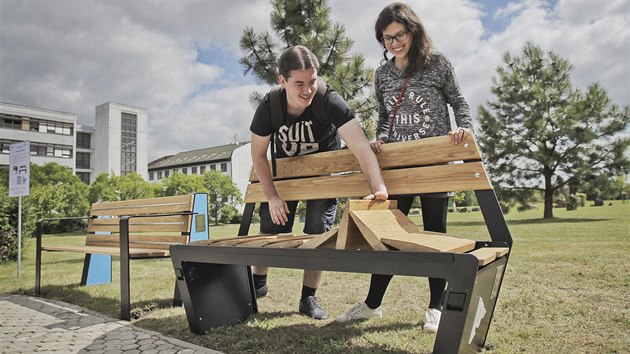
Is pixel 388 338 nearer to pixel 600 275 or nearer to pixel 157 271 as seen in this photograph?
pixel 600 275

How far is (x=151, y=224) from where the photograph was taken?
414 centimetres

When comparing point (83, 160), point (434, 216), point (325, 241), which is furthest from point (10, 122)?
point (325, 241)

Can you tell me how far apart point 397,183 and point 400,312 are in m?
1.08

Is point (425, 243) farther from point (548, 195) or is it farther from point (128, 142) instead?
point (128, 142)

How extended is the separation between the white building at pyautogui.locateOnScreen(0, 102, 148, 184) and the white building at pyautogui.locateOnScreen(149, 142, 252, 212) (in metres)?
4.89

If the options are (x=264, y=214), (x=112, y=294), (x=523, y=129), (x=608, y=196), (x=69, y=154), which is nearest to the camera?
(x=264, y=214)

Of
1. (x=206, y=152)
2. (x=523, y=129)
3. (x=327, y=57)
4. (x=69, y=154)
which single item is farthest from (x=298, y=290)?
(x=206, y=152)

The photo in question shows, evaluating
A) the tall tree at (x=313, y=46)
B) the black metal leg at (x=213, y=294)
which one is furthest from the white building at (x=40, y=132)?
the black metal leg at (x=213, y=294)

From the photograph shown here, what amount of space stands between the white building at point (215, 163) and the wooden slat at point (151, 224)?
5189 centimetres

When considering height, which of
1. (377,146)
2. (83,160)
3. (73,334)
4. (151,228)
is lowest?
(73,334)

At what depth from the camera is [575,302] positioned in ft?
10.7

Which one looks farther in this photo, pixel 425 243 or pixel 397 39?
pixel 397 39

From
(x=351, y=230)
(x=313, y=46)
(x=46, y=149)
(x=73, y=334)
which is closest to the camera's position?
(x=351, y=230)

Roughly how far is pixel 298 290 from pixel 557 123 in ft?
65.9
